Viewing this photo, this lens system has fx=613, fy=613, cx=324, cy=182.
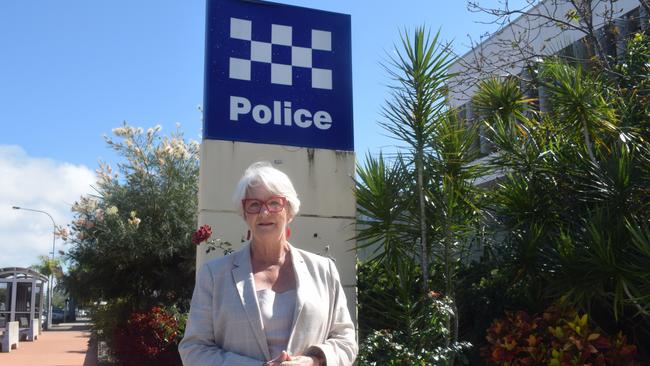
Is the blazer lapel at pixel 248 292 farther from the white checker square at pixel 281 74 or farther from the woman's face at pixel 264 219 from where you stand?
the white checker square at pixel 281 74

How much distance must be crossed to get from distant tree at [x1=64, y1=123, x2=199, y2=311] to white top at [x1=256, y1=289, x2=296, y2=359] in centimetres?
733

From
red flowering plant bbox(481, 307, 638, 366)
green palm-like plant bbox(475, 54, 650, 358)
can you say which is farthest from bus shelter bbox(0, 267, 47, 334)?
red flowering plant bbox(481, 307, 638, 366)

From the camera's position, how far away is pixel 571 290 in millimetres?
4238

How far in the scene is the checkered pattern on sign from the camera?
5.03 meters

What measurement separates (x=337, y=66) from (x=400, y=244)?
1612mm

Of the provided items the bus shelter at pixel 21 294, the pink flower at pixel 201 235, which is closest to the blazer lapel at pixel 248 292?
the pink flower at pixel 201 235

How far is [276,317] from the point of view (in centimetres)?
214

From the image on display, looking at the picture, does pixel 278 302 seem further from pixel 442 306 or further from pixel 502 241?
pixel 502 241

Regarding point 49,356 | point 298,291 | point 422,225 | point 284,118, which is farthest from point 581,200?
point 49,356

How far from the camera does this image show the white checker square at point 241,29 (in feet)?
16.6

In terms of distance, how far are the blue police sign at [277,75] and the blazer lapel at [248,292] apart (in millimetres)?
2707

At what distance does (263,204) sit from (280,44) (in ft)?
10.4

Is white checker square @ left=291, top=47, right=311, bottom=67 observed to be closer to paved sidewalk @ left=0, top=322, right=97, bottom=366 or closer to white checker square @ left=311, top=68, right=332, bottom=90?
white checker square @ left=311, top=68, right=332, bottom=90

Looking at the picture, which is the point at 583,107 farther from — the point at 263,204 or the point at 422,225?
the point at 263,204
